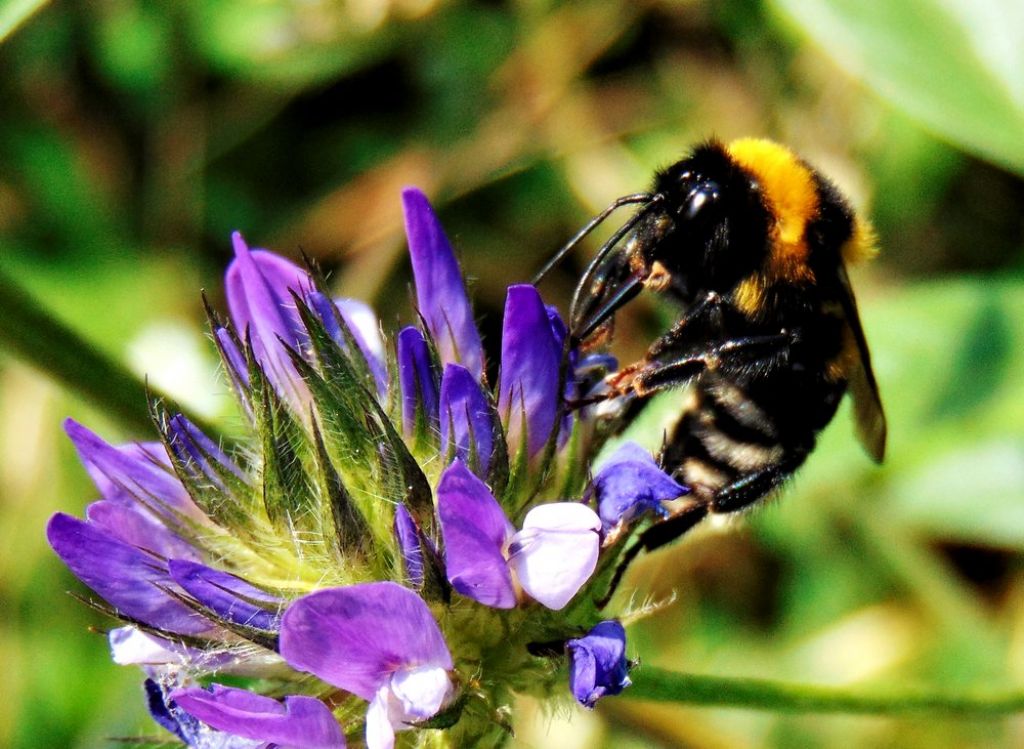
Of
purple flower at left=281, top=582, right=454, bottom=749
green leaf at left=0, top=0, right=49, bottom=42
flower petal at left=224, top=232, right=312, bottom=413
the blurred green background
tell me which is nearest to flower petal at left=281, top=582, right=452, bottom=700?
purple flower at left=281, top=582, right=454, bottom=749

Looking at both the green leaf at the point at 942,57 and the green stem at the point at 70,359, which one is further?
the green leaf at the point at 942,57

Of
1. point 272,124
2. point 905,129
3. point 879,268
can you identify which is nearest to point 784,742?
point 879,268

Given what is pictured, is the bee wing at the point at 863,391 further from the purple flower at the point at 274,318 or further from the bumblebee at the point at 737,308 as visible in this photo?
the purple flower at the point at 274,318

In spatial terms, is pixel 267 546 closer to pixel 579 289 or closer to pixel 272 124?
pixel 579 289

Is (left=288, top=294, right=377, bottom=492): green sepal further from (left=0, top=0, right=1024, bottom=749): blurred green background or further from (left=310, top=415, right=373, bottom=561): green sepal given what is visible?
(left=0, top=0, right=1024, bottom=749): blurred green background

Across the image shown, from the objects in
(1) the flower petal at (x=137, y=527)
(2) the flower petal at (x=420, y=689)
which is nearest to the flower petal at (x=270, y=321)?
(1) the flower petal at (x=137, y=527)

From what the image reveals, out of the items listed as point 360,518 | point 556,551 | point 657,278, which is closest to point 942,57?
point 657,278
